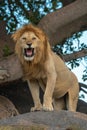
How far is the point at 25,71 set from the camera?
7926 millimetres

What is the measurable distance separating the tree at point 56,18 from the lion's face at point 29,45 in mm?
2364

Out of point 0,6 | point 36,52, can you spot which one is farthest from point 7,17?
point 36,52

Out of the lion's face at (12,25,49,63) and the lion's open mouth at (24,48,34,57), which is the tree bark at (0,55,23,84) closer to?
the lion's face at (12,25,49,63)

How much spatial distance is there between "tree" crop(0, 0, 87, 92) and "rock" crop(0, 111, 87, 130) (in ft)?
10.6

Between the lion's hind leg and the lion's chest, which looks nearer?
the lion's chest

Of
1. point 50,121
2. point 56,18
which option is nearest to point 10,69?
point 56,18

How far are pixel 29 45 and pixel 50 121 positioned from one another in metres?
1.25

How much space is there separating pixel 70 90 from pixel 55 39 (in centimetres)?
177

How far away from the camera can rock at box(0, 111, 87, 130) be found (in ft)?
20.9

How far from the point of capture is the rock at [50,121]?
251 inches

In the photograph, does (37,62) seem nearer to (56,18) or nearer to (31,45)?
(31,45)

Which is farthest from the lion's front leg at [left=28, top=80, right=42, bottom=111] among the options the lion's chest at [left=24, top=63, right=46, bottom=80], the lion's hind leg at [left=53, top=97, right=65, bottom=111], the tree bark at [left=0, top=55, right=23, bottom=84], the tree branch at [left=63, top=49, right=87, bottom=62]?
the tree branch at [left=63, top=49, right=87, bottom=62]

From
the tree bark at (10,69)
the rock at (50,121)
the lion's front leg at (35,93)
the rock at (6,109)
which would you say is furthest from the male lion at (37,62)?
the rock at (6,109)

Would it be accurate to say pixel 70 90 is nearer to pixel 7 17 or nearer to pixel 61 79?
pixel 61 79
